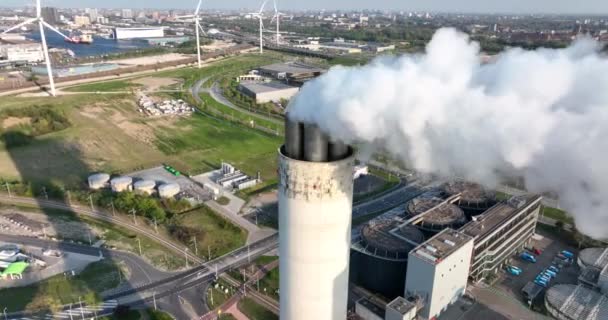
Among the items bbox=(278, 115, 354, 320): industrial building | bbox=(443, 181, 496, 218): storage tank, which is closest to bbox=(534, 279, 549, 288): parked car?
bbox=(443, 181, 496, 218): storage tank

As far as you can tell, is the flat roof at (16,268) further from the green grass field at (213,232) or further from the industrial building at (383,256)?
the industrial building at (383,256)

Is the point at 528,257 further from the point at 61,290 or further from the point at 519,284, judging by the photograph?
the point at 61,290

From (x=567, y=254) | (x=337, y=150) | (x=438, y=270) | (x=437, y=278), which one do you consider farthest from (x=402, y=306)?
(x=337, y=150)

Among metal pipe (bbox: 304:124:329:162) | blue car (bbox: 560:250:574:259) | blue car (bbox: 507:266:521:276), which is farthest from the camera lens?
blue car (bbox: 560:250:574:259)

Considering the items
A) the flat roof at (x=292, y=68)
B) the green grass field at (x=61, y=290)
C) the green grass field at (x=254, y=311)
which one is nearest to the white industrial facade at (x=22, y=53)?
the flat roof at (x=292, y=68)

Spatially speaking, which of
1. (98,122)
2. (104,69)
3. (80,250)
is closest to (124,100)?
(98,122)

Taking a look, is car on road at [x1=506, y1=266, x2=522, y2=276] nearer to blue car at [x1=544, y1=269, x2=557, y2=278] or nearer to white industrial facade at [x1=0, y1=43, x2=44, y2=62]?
blue car at [x1=544, y1=269, x2=557, y2=278]

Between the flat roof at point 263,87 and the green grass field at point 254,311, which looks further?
the flat roof at point 263,87
